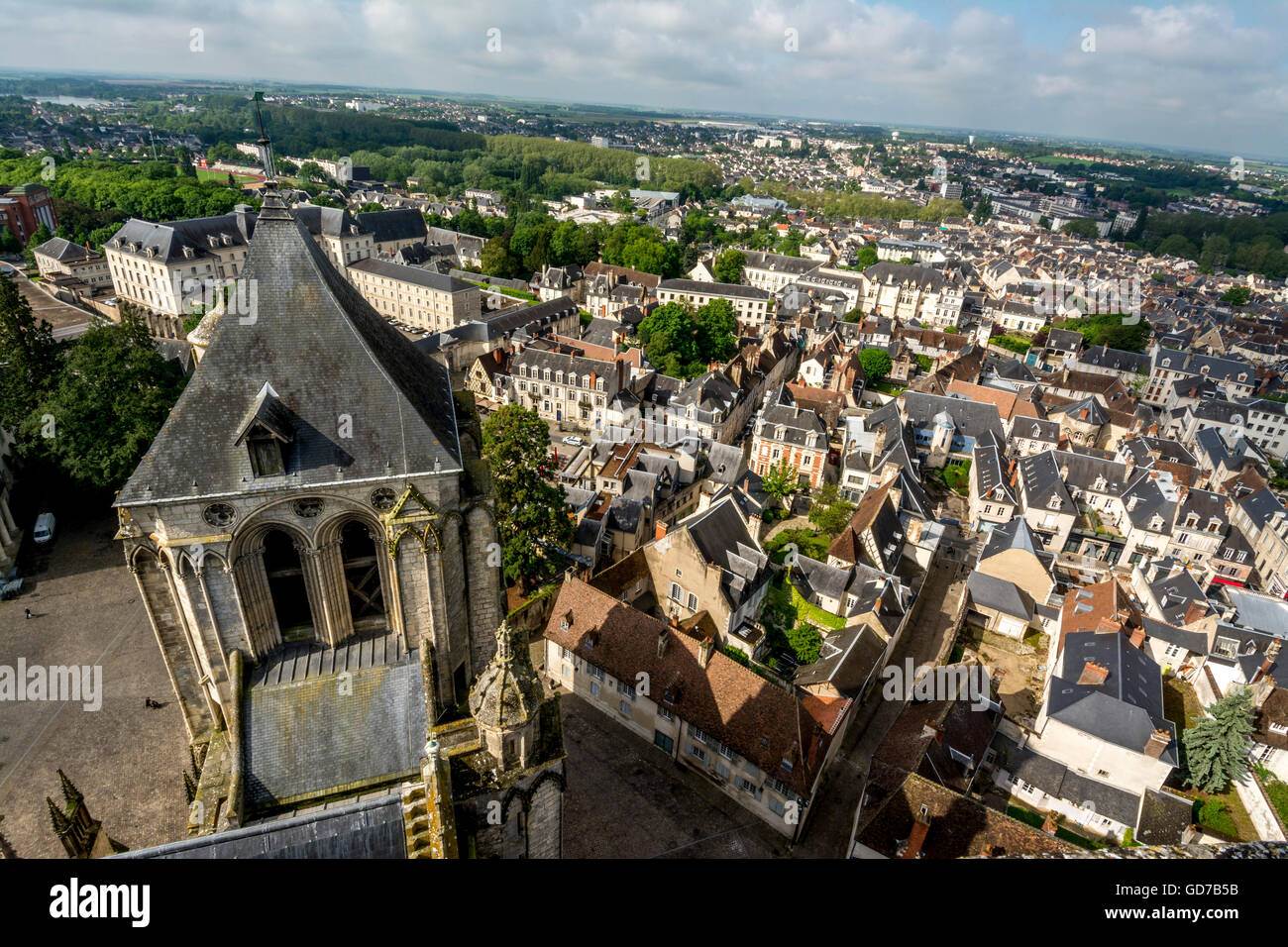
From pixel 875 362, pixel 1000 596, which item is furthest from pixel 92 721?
pixel 875 362

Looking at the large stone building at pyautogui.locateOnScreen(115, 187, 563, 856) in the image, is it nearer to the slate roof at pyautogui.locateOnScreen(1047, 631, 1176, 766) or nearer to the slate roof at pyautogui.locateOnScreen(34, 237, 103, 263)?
the slate roof at pyautogui.locateOnScreen(1047, 631, 1176, 766)

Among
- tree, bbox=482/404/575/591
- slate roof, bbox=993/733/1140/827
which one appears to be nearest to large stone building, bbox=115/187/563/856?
tree, bbox=482/404/575/591

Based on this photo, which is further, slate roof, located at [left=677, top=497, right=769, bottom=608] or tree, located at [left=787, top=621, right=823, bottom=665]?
tree, located at [left=787, top=621, right=823, bottom=665]

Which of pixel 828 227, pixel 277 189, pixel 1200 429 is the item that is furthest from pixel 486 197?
pixel 277 189

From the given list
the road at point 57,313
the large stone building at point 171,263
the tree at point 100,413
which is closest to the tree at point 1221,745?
the tree at point 100,413

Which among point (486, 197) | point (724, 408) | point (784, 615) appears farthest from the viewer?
point (486, 197)

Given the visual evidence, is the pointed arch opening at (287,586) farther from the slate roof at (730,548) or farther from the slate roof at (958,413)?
the slate roof at (958,413)

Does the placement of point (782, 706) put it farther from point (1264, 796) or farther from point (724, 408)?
point (724, 408)
